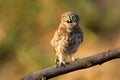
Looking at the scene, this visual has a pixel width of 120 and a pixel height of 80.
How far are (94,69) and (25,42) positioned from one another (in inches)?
85.7

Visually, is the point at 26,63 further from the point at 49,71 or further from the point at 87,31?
the point at 49,71

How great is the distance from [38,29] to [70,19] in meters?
9.55

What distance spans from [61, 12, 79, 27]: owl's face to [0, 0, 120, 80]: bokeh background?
745 centimetres

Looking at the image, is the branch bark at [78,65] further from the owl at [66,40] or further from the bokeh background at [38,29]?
the bokeh background at [38,29]

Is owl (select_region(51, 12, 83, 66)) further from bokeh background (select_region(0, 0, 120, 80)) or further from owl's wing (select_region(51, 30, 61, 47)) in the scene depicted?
bokeh background (select_region(0, 0, 120, 80))

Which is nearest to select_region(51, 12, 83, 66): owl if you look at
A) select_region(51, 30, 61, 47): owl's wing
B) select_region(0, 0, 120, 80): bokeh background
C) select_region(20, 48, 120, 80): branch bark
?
select_region(51, 30, 61, 47): owl's wing

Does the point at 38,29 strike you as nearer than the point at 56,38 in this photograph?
No

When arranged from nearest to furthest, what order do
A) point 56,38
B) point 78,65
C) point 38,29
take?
point 78,65 → point 56,38 → point 38,29

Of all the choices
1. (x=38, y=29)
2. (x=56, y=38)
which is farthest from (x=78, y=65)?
(x=38, y=29)

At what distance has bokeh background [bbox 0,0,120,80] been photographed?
414 inches

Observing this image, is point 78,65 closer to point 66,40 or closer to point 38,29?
point 66,40

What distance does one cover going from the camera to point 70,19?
2.32 metres

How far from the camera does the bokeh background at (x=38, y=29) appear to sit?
10508mm

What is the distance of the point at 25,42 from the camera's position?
11.2 metres
